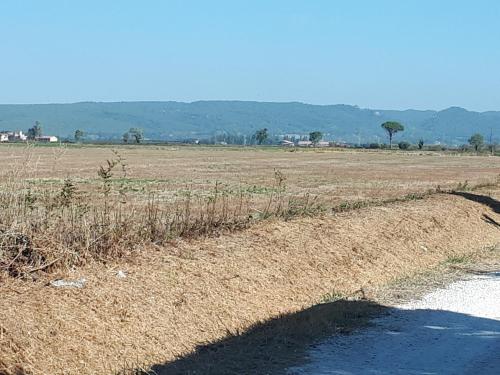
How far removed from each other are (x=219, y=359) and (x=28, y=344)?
2.17 meters

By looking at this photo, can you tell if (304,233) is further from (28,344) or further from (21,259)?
(28,344)

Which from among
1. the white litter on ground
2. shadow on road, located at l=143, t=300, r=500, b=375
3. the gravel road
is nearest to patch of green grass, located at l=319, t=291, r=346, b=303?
shadow on road, located at l=143, t=300, r=500, b=375

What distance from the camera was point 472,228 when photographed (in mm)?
22562

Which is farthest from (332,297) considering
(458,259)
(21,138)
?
(21,138)

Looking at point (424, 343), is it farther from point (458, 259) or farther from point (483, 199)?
point (483, 199)

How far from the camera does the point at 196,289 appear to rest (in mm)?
11516

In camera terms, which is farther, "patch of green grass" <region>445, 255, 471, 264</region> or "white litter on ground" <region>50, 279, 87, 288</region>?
"patch of green grass" <region>445, 255, 471, 264</region>

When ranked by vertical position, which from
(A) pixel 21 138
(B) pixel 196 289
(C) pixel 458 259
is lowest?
(C) pixel 458 259

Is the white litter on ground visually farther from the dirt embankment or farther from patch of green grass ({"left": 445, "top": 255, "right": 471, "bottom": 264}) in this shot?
patch of green grass ({"left": 445, "top": 255, "right": 471, "bottom": 264})

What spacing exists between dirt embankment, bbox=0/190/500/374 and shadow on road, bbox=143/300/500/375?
0.42m

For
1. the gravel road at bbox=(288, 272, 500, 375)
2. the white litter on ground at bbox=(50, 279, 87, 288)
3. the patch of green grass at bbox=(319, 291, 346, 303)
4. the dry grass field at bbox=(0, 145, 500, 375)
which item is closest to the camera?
the dry grass field at bbox=(0, 145, 500, 375)

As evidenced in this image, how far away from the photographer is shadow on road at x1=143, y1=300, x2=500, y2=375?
9.34m

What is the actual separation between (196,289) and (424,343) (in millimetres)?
3083

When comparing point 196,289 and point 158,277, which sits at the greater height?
point 158,277
